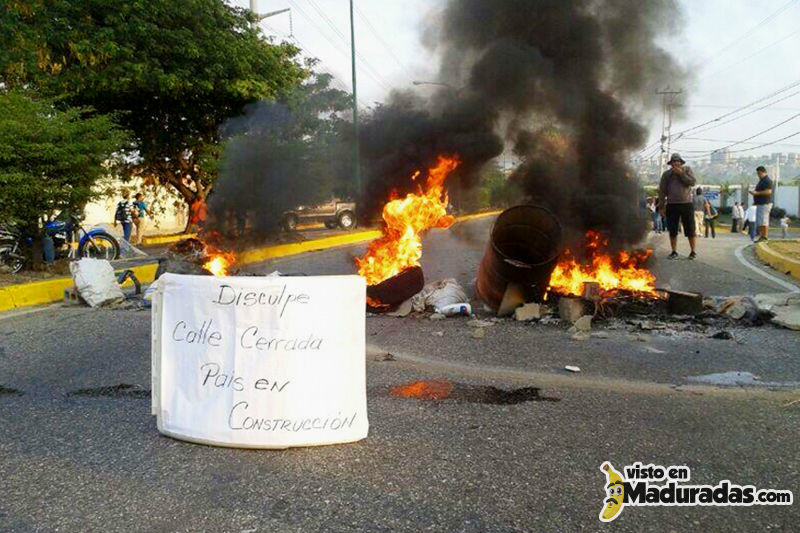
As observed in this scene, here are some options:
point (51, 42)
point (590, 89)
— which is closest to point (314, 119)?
point (51, 42)

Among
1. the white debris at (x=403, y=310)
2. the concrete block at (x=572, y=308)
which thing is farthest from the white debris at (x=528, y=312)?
the white debris at (x=403, y=310)

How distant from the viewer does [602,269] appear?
Result: 8.61 meters

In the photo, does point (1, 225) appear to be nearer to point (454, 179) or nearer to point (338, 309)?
point (454, 179)

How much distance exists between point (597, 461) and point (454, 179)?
274 inches

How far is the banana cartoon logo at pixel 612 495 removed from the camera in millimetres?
2733

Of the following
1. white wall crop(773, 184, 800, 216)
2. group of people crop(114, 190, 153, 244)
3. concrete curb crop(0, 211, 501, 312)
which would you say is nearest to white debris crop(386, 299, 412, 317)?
concrete curb crop(0, 211, 501, 312)

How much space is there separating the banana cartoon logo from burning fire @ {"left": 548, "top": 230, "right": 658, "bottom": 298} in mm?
5061

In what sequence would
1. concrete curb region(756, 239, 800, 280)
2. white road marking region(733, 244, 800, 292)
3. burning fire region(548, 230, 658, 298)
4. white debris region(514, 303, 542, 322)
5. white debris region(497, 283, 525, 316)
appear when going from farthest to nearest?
concrete curb region(756, 239, 800, 280) < white road marking region(733, 244, 800, 292) < burning fire region(548, 230, 658, 298) < white debris region(497, 283, 525, 316) < white debris region(514, 303, 542, 322)

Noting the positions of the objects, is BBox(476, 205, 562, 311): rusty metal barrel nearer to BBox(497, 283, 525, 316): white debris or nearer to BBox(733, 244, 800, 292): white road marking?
BBox(497, 283, 525, 316): white debris

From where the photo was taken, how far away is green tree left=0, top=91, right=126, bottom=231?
9.30 metres

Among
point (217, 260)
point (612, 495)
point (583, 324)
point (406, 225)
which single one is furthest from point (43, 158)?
point (612, 495)

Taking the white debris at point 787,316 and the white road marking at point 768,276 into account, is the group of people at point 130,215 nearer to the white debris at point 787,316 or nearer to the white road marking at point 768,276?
the white road marking at point 768,276

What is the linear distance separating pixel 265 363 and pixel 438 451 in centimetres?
104

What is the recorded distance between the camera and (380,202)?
367 inches
